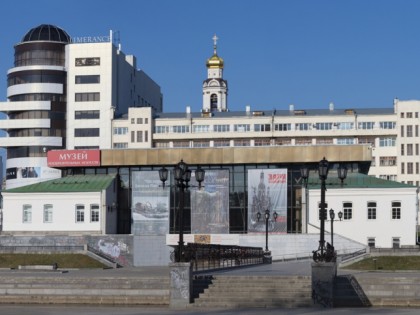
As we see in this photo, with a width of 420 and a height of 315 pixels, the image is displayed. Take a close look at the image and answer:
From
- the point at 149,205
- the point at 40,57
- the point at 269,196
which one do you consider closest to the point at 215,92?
the point at 40,57

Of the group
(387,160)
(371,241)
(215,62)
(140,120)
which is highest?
(215,62)

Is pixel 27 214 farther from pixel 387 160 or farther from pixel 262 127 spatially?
pixel 387 160

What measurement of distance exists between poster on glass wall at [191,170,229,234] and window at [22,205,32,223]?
1648cm

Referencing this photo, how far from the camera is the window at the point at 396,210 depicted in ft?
290

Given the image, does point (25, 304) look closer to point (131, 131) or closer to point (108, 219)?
point (108, 219)

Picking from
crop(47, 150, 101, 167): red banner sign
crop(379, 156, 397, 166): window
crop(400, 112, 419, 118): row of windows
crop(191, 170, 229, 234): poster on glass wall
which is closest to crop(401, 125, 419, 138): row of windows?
crop(400, 112, 419, 118): row of windows

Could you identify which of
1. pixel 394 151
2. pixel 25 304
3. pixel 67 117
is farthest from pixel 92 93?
pixel 25 304

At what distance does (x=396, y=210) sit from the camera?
88500 mm

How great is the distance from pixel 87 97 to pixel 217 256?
97.8m

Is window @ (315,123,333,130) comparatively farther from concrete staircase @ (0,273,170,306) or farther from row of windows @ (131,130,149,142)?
concrete staircase @ (0,273,170,306)

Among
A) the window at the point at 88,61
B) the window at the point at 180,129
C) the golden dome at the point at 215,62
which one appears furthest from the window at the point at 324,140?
the golden dome at the point at 215,62

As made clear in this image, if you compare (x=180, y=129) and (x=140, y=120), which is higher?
(x=140, y=120)

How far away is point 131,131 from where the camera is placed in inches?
5940

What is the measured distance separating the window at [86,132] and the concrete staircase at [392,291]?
11146cm
